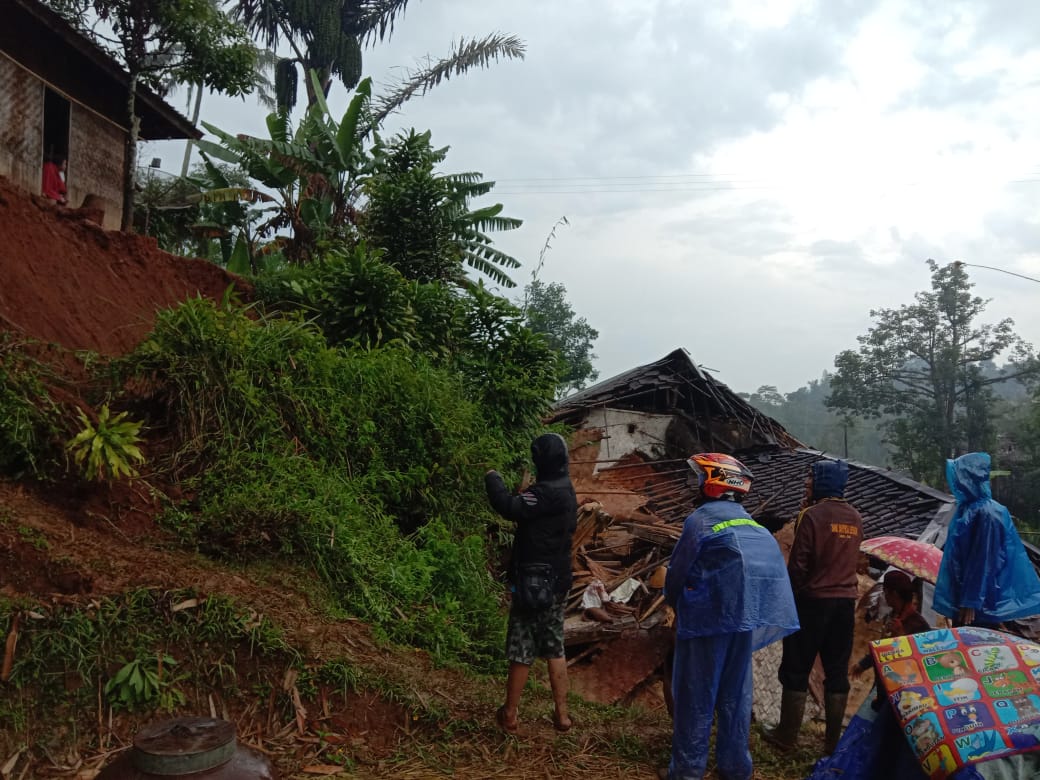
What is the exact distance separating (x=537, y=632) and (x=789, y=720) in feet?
6.27

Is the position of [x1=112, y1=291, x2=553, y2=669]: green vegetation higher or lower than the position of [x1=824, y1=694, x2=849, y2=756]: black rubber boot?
higher

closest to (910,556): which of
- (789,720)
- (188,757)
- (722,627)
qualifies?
(789,720)

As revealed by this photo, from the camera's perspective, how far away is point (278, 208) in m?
14.6

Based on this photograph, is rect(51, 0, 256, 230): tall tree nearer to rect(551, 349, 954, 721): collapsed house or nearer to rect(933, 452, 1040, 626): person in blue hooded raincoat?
rect(551, 349, 954, 721): collapsed house

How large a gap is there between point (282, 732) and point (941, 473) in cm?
3288

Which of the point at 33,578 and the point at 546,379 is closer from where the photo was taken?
the point at 33,578

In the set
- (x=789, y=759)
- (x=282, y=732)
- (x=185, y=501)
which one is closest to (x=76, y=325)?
(x=185, y=501)

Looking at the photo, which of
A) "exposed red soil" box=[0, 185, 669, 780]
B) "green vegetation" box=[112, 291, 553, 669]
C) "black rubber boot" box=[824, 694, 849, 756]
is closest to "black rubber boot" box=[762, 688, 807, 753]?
"black rubber boot" box=[824, 694, 849, 756]

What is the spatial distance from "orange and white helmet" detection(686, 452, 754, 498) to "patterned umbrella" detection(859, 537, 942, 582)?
242 cm

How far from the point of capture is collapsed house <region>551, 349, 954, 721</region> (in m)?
7.57

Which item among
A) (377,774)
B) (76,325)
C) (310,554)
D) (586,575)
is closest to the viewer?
(377,774)

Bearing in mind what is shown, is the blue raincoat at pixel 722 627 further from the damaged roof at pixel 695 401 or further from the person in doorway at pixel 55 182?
the damaged roof at pixel 695 401

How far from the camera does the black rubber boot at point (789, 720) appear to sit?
4926mm

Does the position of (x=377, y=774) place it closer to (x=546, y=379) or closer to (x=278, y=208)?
(x=546, y=379)
